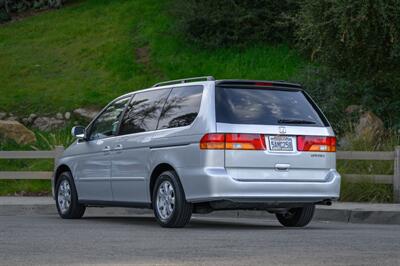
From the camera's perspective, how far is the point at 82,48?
118 feet

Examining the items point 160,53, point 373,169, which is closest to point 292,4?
point 160,53

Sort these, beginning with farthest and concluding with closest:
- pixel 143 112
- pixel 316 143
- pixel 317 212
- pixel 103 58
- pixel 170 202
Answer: pixel 103 58 < pixel 317 212 < pixel 143 112 < pixel 316 143 < pixel 170 202

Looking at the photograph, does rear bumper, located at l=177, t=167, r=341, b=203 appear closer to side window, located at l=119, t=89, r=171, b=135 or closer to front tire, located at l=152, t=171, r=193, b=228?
front tire, located at l=152, t=171, r=193, b=228

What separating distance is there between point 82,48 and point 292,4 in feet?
25.8

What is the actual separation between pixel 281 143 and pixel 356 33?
13128 mm

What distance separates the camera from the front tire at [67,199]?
47.9 feet

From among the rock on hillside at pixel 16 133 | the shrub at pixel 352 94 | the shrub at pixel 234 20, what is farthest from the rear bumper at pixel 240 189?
the shrub at pixel 234 20

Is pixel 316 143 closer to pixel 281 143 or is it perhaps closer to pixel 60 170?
pixel 281 143

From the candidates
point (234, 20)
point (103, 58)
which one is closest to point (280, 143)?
Result: point (234, 20)

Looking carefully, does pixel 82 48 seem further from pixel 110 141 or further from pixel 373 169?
pixel 110 141

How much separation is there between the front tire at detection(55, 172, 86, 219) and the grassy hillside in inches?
597

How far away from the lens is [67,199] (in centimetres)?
1477

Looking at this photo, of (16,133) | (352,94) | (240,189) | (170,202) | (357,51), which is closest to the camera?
(240,189)

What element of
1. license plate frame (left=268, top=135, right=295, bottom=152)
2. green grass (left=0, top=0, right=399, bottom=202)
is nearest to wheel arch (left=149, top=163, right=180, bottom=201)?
license plate frame (left=268, top=135, right=295, bottom=152)
